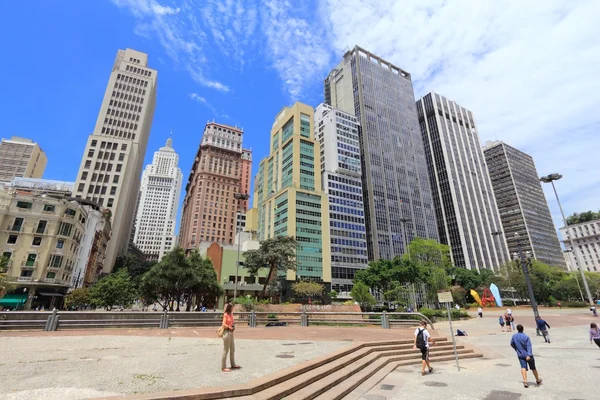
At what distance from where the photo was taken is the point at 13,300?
43062 mm

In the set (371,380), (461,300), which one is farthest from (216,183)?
(371,380)

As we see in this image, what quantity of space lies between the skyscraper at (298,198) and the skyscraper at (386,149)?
23.6m

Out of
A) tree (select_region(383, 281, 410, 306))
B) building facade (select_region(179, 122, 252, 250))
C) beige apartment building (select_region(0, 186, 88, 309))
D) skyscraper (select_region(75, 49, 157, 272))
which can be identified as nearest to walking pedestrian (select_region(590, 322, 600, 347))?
tree (select_region(383, 281, 410, 306))

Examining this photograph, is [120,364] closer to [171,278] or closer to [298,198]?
[171,278]

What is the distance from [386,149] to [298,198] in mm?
50741

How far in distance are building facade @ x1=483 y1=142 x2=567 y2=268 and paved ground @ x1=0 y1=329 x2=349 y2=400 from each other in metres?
159

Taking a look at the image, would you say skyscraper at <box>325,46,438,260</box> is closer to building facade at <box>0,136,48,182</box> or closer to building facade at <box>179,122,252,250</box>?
building facade at <box>179,122,252,250</box>

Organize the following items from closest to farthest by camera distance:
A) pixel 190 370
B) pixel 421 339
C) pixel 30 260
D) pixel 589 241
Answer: pixel 190 370 → pixel 421 339 → pixel 30 260 → pixel 589 241

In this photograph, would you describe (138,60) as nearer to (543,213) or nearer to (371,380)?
(371,380)

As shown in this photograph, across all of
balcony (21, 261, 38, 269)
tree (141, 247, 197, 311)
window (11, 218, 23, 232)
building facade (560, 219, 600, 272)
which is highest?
building facade (560, 219, 600, 272)

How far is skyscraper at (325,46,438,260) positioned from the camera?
10031 cm

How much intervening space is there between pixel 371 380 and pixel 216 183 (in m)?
132

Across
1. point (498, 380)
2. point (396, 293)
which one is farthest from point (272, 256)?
point (498, 380)

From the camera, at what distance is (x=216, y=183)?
135m
